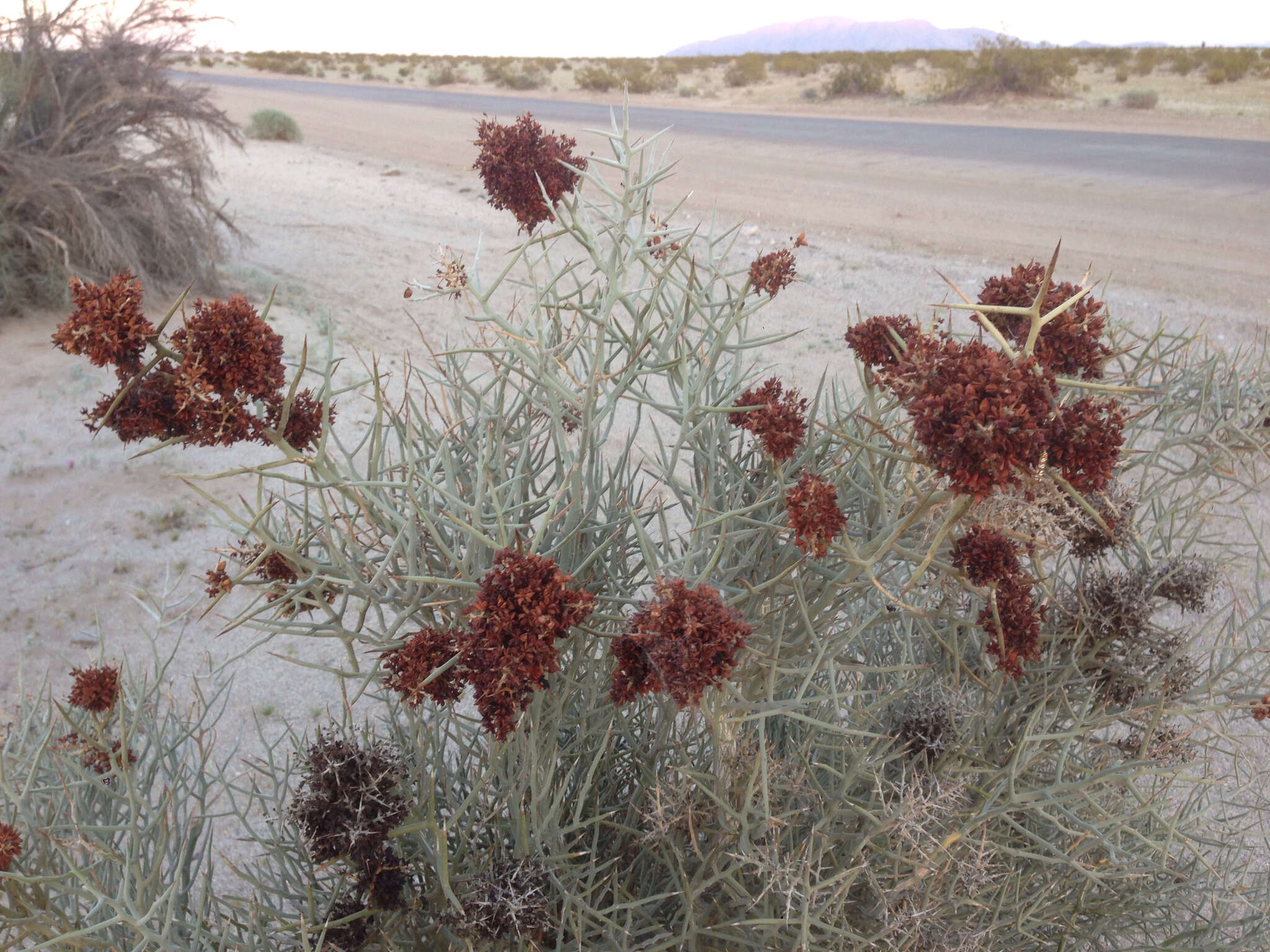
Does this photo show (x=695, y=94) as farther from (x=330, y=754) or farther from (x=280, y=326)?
(x=330, y=754)

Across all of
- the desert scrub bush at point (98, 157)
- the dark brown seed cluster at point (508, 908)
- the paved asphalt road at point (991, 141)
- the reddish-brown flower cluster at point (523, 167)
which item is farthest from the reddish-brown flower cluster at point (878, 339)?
the paved asphalt road at point (991, 141)

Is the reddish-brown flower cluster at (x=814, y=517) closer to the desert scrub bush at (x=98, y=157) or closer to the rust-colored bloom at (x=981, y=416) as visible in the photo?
the rust-colored bloom at (x=981, y=416)

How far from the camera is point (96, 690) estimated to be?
1509 millimetres

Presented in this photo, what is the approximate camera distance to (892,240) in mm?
10250

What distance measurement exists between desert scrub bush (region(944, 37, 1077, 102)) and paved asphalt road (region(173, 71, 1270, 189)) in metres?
4.54

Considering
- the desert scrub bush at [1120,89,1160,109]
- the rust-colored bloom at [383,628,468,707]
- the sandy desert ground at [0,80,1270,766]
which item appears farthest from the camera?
the desert scrub bush at [1120,89,1160,109]

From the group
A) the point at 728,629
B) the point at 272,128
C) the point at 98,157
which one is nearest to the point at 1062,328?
the point at 728,629

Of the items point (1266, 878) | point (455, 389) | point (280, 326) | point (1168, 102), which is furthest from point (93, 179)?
point (1168, 102)

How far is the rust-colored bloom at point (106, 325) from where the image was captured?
3.48 ft

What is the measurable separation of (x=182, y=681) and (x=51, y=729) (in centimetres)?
240

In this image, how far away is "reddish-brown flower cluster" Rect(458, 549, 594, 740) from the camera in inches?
40.5

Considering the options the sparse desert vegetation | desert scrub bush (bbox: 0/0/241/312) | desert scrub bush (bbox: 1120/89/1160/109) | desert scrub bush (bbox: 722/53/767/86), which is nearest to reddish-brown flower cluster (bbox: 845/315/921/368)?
desert scrub bush (bbox: 0/0/241/312)

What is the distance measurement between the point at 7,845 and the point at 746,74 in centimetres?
3556

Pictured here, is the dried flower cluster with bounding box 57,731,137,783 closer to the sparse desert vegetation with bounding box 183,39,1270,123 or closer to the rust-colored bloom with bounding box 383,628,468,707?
the rust-colored bloom with bounding box 383,628,468,707
